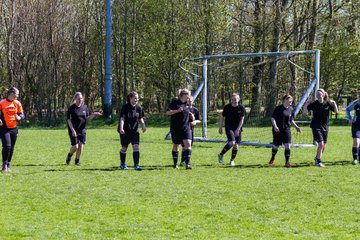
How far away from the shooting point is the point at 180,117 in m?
13.1

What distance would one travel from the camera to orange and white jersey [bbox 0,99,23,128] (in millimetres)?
12570

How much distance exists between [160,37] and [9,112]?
26.4m

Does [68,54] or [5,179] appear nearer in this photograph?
[5,179]

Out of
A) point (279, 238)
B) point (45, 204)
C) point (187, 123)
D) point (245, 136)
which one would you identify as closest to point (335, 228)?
point (279, 238)

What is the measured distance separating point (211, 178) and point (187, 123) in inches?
72.4

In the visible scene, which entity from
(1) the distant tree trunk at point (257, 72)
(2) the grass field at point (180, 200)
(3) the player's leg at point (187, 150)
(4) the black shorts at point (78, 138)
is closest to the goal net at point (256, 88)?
(1) the distant tree trunk at point (257, 72)

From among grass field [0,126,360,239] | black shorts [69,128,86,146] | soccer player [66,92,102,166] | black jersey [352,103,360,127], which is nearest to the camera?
grass field [0,126,360,239]

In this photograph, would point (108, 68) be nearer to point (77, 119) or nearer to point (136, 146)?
point (77, 119)

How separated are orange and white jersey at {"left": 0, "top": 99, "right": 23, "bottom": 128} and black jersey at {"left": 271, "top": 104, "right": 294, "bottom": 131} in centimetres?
556

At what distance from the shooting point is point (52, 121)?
121 ft

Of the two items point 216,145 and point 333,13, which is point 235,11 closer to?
point 333,13

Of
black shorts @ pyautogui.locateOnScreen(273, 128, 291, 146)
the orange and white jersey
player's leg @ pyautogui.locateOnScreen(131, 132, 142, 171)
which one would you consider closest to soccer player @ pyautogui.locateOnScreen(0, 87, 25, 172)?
the orange and white jersey

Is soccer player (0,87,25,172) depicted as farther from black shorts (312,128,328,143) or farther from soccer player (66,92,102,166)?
black shorts (312,128,328,143)

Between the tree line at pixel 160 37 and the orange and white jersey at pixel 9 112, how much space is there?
22902 millimetres
